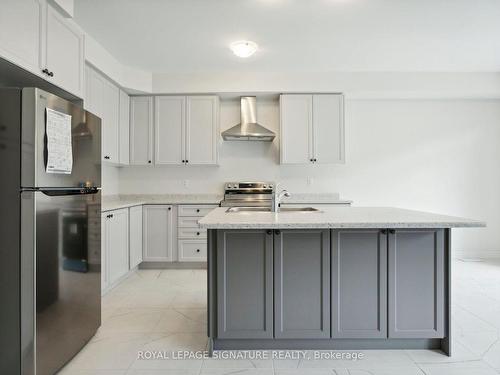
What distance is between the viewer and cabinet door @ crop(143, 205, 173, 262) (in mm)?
3873

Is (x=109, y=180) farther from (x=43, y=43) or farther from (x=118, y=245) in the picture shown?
(x=43, y=43)

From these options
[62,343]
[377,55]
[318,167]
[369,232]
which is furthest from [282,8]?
[62,343]

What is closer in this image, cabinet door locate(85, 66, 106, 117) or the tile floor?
the tile floor

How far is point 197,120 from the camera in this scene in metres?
4.07

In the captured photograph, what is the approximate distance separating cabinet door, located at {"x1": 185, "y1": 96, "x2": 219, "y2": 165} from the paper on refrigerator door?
2.37 m

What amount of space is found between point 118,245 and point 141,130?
166 cm

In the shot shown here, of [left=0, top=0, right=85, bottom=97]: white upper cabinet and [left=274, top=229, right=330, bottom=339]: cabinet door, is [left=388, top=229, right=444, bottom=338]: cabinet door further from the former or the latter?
[left=0, top=0, right=85, bottom=97]: white upper cabinet

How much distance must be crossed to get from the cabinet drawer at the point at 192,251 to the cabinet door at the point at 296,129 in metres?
1.60

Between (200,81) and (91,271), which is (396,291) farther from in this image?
(200,81)

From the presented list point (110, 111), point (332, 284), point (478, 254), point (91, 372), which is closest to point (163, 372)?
point (91, 372)

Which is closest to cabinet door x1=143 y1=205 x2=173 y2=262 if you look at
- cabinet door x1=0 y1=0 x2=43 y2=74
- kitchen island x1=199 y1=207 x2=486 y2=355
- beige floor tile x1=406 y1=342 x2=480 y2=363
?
kitchen island x1=199 y1=207 x2=486 y2=355

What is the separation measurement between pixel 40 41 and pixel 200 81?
2276 mm

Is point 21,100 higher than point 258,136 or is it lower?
lower

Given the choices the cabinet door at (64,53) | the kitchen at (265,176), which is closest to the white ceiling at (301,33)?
the kitchen at (265,176)
